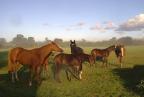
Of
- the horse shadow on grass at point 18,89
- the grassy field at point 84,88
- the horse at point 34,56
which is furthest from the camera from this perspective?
the horse at point 34,56

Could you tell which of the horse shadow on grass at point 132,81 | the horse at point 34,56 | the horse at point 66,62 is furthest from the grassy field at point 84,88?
the horse at point 34,56

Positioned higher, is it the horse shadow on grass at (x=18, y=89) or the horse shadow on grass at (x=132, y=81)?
the horse shadow on grass at (x=132, y=81)

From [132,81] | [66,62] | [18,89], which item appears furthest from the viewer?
[66,62]

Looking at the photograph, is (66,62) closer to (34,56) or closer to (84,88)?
(34,56)

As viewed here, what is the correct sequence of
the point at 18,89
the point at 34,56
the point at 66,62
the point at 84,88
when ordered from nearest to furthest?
the point at 84,88 → the point at 18,89 → the point at 34,56 → the point at 66,62

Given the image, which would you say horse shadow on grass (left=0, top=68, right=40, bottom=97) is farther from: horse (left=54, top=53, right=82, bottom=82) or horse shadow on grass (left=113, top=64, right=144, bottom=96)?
horse shadow on grass (left=113, top=64, right=144, bottom=96)

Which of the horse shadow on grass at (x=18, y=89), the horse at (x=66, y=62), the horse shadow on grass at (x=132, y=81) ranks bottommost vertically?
the horse shadow on grass at (x=18, y=89)

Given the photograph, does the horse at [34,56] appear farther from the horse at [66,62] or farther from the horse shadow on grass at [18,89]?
the horse at [66,62]

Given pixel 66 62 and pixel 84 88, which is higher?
pixel 66 62

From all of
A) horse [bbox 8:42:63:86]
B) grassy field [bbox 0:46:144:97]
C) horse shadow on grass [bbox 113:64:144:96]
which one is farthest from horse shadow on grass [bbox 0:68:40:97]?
horse shadow on grass [bbox 113:64:144:96]

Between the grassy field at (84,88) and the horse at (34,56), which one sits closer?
the grassy field at (84,88)

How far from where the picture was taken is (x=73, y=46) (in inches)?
937

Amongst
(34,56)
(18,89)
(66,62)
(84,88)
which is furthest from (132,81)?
(18,89)

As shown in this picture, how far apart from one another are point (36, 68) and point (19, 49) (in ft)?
6.99
